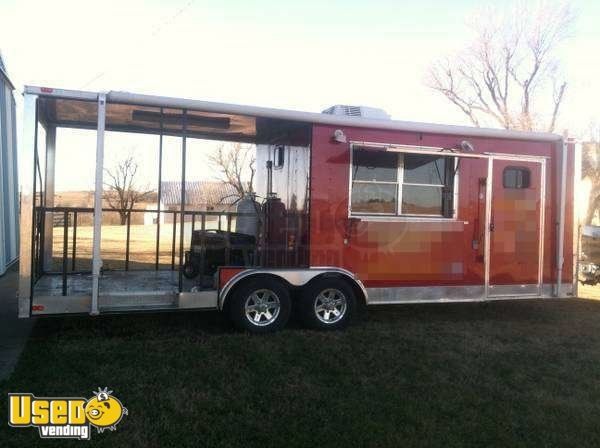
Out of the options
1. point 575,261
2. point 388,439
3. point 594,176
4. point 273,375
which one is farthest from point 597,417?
point 594,176

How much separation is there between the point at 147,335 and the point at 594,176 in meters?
25.8

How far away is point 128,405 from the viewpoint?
419 centimetres

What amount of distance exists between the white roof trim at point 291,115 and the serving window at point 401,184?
1.11 ft

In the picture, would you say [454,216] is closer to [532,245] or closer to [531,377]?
[532,245]

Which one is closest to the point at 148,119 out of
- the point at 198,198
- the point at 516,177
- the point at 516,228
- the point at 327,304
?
the point at 198,198

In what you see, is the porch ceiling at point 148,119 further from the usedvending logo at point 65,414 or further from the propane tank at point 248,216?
the usedvending logo at point 65,414

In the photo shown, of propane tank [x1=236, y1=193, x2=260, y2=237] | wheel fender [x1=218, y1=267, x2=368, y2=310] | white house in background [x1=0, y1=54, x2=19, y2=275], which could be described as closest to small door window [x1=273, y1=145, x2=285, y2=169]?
propane tank [x1=236, y1=193, x2=260, y2=237]

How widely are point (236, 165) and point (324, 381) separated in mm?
5098

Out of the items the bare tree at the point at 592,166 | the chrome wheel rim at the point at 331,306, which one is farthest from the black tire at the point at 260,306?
the bare tree at the point at 592,166

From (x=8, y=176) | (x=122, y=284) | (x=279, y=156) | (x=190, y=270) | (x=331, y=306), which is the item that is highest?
(x=279, y=156)

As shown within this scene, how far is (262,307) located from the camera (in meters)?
6.53

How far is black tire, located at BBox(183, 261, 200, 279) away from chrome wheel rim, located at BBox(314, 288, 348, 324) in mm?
1756

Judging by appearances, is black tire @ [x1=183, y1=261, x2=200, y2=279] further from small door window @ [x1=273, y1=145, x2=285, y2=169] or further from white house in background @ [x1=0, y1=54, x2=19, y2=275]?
white house in background @ [x1=0, y1=54, x2=19, y2=275]

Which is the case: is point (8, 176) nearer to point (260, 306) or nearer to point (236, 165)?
point (236, 165)
